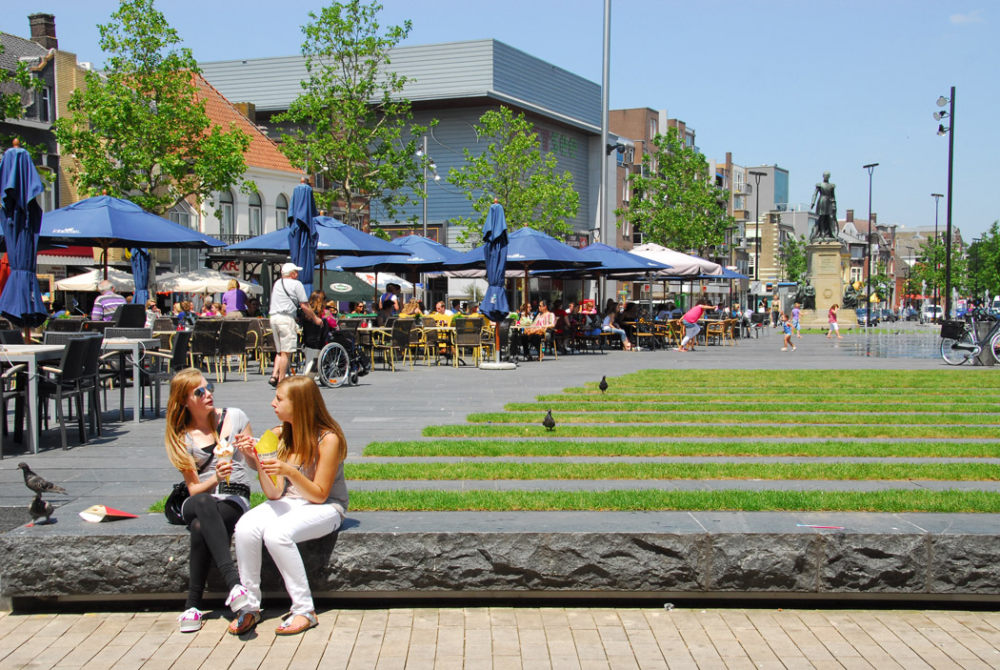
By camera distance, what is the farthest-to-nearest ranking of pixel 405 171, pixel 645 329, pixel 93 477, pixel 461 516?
pixel 405 171 → pixel 645 329 → pixel 93 477 → pixel 461 516

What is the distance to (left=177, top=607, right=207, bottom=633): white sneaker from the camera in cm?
462

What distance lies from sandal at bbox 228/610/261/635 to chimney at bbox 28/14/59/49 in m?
45.5

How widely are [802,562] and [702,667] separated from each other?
0.94 metres

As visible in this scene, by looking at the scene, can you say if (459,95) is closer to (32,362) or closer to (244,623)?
(32,362)

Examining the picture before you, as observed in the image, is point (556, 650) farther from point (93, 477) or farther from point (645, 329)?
point (645, 329)

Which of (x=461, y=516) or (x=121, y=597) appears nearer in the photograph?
(x=121, y=597)

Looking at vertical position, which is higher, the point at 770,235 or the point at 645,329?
the point at 770,235

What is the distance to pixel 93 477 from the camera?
7023 millimetres

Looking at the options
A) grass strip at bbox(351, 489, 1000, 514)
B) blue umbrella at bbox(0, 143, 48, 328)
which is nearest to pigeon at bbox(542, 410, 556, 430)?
grass strip at bbox(351, 489, 1000, 514)

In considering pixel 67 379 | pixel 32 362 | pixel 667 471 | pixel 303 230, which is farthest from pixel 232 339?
pixel 667 471

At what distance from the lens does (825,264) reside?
161ft

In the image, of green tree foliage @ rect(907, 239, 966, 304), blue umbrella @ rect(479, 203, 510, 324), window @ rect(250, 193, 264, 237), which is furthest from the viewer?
green tree foliage @ rect(907, 239, 966, 304)

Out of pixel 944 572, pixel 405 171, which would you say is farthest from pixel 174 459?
pixel 405 171

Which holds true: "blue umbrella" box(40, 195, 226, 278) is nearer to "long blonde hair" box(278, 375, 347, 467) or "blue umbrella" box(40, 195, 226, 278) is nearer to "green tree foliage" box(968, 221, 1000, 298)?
"long blonde hair" box(278, 375, 347, 467)
